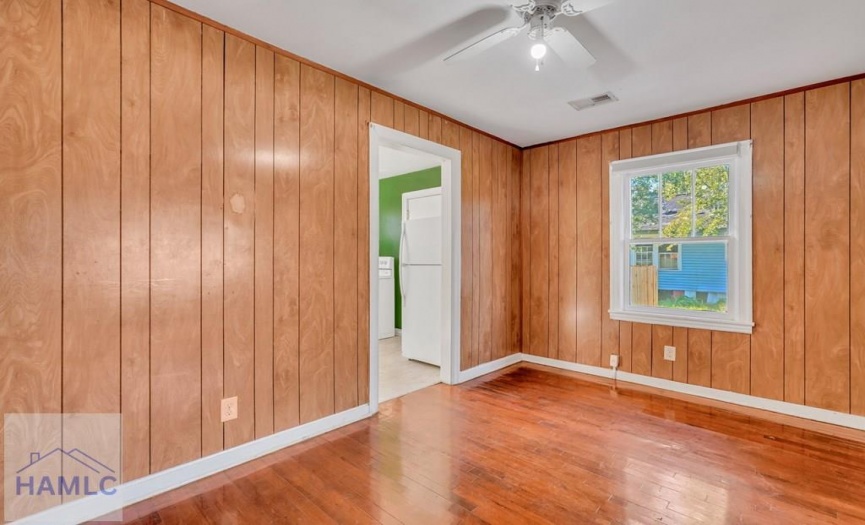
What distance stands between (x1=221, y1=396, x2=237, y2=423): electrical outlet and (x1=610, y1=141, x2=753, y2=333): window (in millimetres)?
3467

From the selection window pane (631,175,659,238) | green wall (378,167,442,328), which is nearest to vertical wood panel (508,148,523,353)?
window pane (631,175,659,238)

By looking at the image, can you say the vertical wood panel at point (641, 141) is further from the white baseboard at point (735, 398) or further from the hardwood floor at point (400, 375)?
the hardwood floor at point (400, 375)

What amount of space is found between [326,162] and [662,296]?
329 centimetres

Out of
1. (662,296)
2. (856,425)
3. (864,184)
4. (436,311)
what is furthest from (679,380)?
(436,311)

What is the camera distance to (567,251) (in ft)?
14.2

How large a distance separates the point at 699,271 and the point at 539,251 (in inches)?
61.8

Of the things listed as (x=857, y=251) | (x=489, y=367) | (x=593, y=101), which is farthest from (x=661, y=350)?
(x=593, y=101)

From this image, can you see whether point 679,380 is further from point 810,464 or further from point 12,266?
point 12,266

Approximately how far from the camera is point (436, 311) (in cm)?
435

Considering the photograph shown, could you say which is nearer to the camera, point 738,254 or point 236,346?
point 236,346

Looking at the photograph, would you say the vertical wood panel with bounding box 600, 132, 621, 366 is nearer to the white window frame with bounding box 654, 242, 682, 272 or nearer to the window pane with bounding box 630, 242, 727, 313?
the window pane with bounding box 630, 242, 727, 313

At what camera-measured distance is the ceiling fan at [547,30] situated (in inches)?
73.9

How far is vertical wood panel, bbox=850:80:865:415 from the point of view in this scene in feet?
9.21

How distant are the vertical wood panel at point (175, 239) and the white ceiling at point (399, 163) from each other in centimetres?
286
